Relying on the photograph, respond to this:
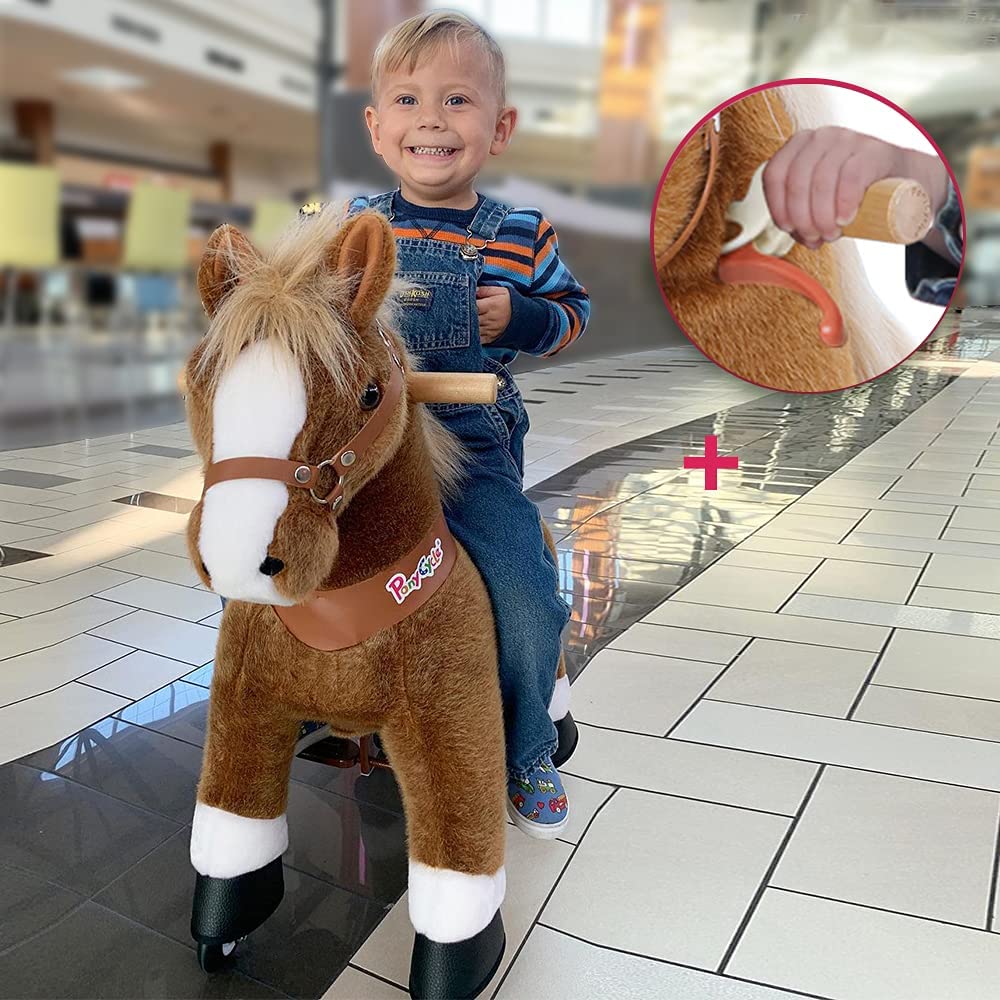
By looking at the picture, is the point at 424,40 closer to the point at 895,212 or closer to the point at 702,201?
the point at 702,201

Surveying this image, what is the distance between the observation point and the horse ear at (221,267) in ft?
2.78

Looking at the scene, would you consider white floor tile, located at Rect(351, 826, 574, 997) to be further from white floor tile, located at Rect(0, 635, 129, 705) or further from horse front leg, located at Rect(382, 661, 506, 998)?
white floor tile, located at Rect(0, 635, 129, 705)

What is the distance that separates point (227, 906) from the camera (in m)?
1.03

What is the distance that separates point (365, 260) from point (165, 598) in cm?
160

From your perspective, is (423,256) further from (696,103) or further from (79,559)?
(696,103)

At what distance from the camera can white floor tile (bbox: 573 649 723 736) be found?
167cm

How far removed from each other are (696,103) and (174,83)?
5.89 meters

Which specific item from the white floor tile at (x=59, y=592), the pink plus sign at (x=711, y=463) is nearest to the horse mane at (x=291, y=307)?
the white floor tile at (x=59, y=592)

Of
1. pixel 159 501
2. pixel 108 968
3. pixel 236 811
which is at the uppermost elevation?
pixel 236 811

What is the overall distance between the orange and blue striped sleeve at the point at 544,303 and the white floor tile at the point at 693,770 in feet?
2.27

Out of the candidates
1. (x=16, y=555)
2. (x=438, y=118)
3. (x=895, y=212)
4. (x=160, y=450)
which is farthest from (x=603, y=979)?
(x=160, y=450)

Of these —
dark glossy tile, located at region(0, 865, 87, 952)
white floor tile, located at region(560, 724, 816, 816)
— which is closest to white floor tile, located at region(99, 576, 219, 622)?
dark glossy tile, located at region(0, 865, 87, 952)

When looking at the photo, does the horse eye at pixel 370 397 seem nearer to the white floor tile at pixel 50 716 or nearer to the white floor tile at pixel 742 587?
the white floor tile at pixel 50 716

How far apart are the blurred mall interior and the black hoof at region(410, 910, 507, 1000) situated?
10 cm
